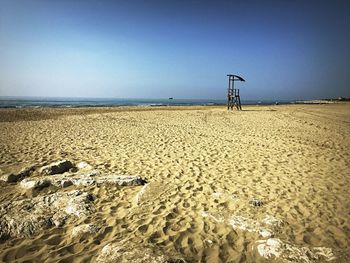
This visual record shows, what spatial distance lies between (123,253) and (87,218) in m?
1.50

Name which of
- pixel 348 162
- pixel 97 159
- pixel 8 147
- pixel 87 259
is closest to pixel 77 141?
pixel 8 147

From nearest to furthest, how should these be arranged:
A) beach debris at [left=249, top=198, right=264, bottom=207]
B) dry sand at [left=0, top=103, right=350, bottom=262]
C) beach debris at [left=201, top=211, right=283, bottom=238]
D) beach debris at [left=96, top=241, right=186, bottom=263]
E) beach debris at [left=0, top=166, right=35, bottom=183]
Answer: beach debris at [left=96, top=241, right=186, bottom=263], dry sand at [left=0, top=103, right=350, bottom=262], beach debris at [left=201, top=211, right=283, bottom=238], beach debris at [left=249, top=198, right=264, bottom=207], beach debris at [left=0, top=166, right=35, bottom=183]

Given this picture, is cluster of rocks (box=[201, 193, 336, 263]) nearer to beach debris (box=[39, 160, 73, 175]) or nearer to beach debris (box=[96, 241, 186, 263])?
beach debris (box=[96, 241, 186, 263])

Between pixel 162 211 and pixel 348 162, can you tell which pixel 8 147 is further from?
pixel 348 162

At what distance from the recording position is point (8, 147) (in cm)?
888

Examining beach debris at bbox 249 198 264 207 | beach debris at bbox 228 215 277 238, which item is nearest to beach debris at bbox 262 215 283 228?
beach debris at bbox 228 215 277 238

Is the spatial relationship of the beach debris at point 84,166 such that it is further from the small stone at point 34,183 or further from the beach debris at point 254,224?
the beach debris at point 254,224

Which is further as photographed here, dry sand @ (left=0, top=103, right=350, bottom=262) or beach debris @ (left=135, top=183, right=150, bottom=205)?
beach debris @ (left=135, top=183, right=150, bottom=205)

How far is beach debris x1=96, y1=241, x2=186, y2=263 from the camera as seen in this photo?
2.70m

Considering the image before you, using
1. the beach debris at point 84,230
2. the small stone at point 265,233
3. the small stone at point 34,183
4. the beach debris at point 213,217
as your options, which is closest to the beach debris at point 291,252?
the small stone at point 265,233

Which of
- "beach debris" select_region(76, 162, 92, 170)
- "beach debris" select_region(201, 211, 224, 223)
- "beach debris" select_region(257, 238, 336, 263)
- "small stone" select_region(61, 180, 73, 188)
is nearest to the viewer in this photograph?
"beach debris" select_region(257, 238, 336, 263)

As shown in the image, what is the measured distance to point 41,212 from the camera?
157 inches

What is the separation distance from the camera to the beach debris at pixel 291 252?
2.98 meters

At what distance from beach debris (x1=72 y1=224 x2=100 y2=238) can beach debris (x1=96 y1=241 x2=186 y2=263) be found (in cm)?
60
